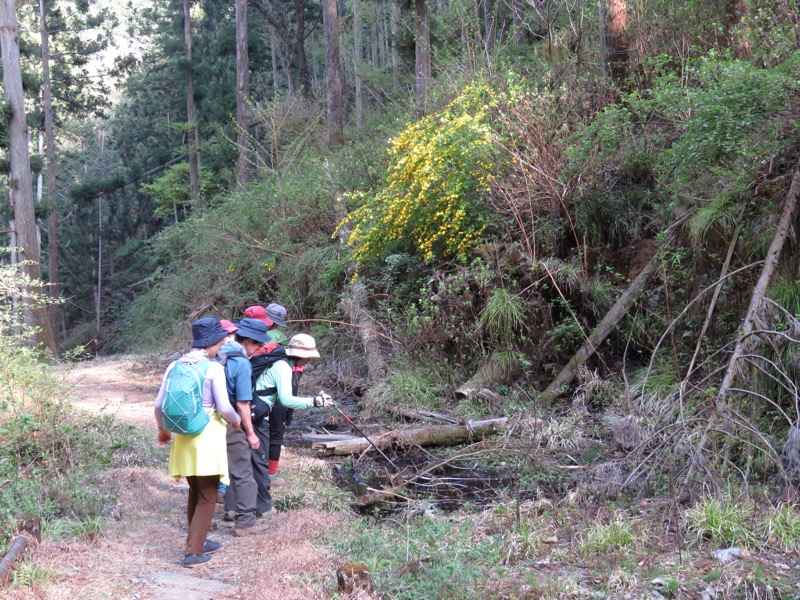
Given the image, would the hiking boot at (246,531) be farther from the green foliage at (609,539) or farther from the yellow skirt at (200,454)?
the green foliage at (609,539)

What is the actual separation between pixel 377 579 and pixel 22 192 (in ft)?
56.9

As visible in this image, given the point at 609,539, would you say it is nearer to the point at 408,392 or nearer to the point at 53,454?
the point at 53,454

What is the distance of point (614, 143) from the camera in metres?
11.1

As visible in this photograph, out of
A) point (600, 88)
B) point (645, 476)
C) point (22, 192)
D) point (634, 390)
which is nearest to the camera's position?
point (645, 476)

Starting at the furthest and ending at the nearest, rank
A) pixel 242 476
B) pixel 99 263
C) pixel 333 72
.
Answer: pixel 99 263 → pixel 333 72 → pixel 242 476

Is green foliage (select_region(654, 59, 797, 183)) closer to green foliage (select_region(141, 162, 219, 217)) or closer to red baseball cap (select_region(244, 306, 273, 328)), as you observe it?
red baseball cap (select_region(244, 306, 273, 328))

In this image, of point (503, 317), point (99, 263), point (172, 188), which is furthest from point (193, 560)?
Result: point (99, 263)

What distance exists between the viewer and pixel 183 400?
16.3 ft

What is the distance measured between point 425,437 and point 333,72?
13.4 meters

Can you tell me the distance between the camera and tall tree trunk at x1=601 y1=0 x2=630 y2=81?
1259 centimetres

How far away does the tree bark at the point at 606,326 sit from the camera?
10156 millimetres

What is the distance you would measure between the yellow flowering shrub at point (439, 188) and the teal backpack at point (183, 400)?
687cm

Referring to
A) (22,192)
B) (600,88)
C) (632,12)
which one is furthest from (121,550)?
(22,192)

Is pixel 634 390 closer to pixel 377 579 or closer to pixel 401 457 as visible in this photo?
pixel 401 457
